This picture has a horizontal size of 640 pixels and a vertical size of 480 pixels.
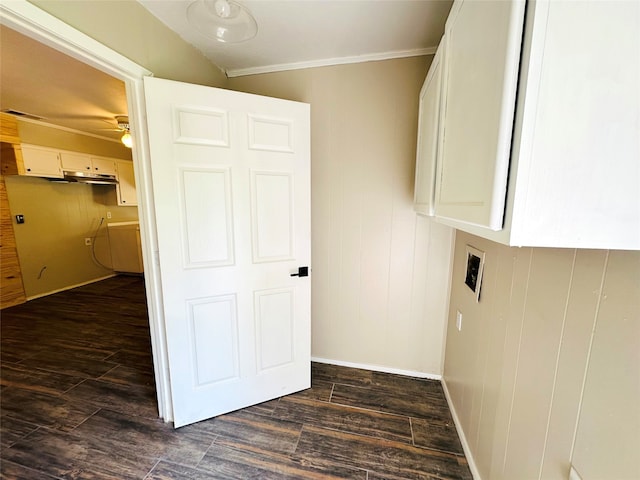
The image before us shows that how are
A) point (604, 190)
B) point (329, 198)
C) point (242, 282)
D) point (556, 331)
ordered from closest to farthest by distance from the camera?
point (604, 190), point (556, 331), point (242, 282), point (329, 198)

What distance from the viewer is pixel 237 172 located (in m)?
1.60

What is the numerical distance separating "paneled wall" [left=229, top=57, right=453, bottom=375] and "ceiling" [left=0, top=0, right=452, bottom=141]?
107mm

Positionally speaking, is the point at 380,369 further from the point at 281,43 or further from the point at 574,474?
the point at 281,43

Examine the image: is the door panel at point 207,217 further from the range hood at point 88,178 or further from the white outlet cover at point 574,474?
the range hood at point 88,178

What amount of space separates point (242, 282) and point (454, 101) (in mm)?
1511

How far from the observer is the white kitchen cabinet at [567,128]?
0.50 meters

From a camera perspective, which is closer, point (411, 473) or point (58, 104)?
point (411, 473)

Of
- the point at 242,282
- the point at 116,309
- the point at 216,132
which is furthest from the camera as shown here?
the point at 116,309

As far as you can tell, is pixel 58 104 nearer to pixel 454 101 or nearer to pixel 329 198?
pixel 329 198

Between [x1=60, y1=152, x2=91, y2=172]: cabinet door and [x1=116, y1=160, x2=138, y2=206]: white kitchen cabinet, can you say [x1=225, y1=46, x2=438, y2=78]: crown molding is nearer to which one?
[x1=60, y1=152, x2=91, y2=172]: cabinet door

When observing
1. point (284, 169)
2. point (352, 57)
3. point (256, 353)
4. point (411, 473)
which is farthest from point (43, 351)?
point (352, 57)

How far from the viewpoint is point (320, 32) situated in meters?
1.60

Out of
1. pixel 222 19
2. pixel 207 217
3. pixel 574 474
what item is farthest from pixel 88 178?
pixel 574 474

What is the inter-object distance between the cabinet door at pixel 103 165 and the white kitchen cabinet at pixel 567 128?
5530mm
